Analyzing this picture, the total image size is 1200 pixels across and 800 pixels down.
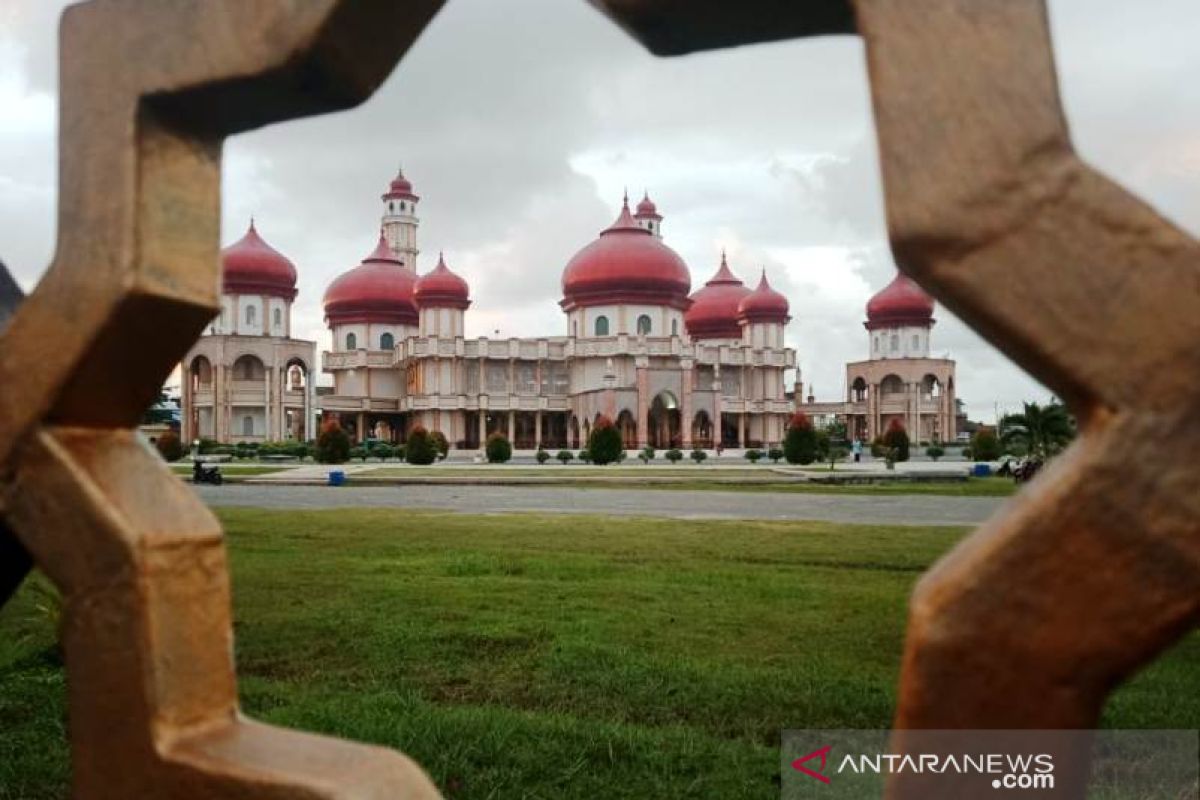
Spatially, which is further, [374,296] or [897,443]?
[374,296]

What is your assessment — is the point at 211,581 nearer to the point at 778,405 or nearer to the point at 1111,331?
the point at 1111,331

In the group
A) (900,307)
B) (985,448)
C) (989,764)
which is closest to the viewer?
(989,764)

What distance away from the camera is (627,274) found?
44156 millimetres

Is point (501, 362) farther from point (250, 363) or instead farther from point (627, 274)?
point (250, 363)

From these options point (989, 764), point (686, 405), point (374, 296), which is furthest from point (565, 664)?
point (374, 296)

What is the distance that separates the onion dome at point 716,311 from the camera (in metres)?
53.0

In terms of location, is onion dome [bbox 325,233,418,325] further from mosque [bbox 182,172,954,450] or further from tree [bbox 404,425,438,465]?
tree [bbox 404,425,438,465]

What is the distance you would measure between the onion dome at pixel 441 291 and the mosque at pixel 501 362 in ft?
0.22

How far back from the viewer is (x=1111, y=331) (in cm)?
126

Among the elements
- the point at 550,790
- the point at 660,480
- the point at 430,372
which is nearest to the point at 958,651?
the point at 550,790

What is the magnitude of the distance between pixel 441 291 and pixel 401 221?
10881mm

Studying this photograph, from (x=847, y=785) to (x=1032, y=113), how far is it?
2626 mm

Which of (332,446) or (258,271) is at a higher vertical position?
(258,271)

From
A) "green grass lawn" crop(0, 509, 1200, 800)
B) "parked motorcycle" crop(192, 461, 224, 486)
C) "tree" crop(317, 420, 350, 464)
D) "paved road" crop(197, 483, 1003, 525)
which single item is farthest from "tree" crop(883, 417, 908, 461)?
"green grass lawn" crop(0, 509, 1200, 800)
